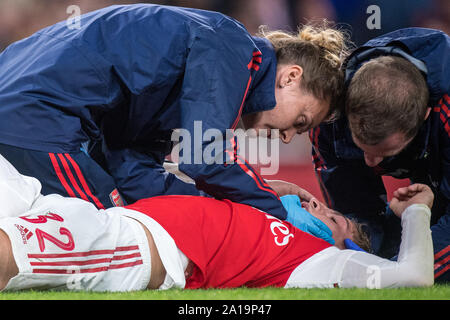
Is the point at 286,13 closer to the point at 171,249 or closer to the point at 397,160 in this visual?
the point at 397,160

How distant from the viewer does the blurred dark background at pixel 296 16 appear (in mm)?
4270

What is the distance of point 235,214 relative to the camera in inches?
68.9

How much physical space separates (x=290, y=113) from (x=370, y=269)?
72cm

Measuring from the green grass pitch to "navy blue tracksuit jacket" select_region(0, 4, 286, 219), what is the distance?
1.42ft

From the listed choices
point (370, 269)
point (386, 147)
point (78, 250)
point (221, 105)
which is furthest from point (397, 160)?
point (78, 250)

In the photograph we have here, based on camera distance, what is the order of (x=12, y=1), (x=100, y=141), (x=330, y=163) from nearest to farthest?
1. (x=100, y=141)
2. (x=330, y=163)
3. (x=12, y=1)

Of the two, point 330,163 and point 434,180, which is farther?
point 330,163

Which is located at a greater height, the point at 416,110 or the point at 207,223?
the point at 416,110

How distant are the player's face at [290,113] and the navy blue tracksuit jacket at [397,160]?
18cm

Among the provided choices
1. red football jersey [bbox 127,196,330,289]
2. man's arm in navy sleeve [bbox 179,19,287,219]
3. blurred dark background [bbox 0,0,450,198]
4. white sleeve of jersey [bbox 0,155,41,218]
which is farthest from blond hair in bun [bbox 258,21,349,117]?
blurred dark background [bbox 0,0,450,198]

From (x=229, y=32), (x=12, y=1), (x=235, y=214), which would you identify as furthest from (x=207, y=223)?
(x=12, y=1)
